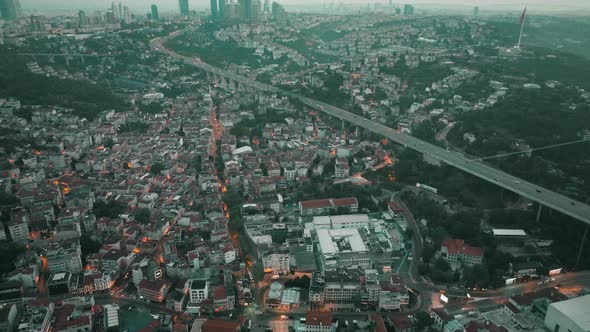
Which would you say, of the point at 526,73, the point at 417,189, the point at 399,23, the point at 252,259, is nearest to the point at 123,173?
the point at 252,259

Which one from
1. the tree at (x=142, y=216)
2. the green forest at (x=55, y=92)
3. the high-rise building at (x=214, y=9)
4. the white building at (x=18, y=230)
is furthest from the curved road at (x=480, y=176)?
the high-rise building at (x=214, y=9)

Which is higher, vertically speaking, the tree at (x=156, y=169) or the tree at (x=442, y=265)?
the tree at (x=156, y=169)

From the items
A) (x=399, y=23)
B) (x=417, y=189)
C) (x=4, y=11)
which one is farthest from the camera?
(x=4, y=11)

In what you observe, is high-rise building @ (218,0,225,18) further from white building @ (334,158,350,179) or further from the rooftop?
the rooftop

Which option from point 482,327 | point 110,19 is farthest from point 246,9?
point 482,327

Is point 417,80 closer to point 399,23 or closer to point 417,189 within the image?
point 417,189

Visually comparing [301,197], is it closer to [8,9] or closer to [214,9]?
[214,9]

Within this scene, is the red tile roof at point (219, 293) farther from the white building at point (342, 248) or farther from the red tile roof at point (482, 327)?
the red tile roof at point (482, 327)
